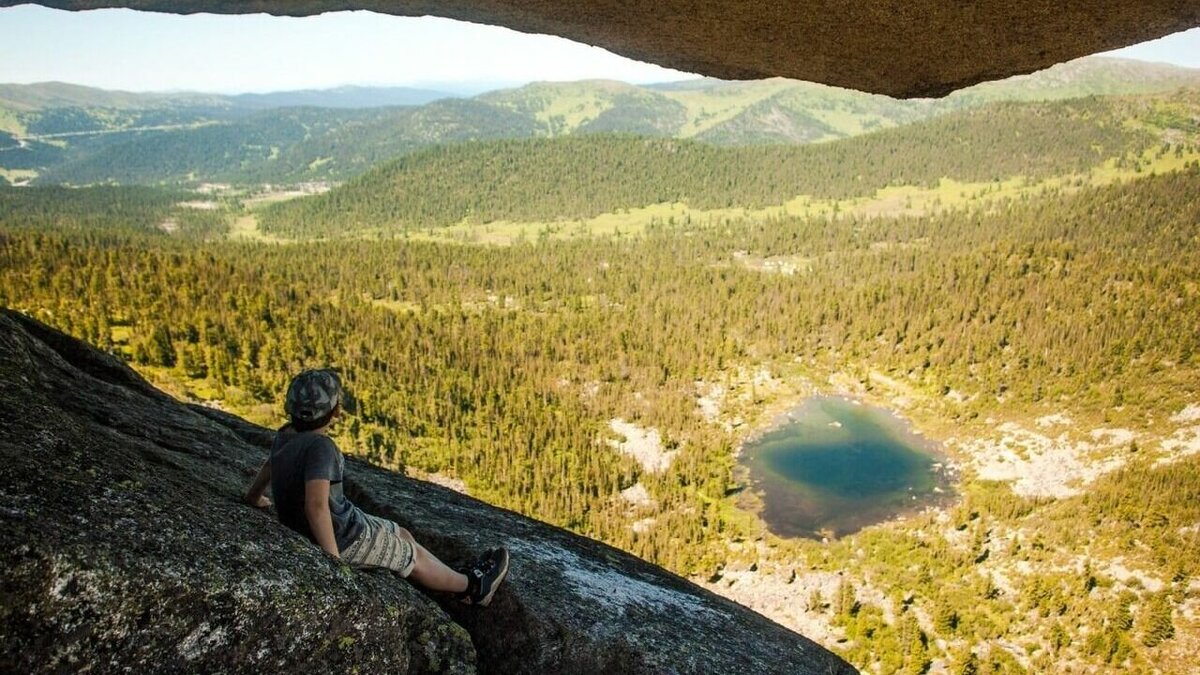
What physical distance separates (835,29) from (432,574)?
11.4 metres

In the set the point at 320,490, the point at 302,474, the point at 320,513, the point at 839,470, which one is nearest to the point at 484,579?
the point at 320,513

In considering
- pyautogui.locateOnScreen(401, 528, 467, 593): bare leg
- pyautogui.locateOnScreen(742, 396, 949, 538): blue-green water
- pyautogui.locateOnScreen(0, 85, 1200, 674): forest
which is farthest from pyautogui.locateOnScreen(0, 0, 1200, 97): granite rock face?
pyautogui.locateOnScreen(742, 396, 949, 538): blue-green water

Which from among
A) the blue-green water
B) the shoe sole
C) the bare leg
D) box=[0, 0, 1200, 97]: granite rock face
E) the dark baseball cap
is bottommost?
the blue-green water

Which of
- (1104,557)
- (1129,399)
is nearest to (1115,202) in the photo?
(1129,399)

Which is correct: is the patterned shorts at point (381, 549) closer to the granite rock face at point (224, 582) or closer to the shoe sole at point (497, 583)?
the granite rock face at point (224, 582)

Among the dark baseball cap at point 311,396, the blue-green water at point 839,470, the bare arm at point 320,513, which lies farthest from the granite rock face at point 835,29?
the blue-green water at point 839,470

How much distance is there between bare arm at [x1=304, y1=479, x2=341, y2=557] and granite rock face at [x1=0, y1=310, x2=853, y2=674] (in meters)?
0.30

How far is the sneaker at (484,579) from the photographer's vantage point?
8.72 m

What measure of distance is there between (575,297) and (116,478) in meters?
139

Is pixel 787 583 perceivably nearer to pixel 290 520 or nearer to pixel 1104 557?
pixel 1104 557

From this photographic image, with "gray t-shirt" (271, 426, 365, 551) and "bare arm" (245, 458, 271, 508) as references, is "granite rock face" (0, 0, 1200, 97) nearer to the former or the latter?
"gray t-shirt" (271, 426, 365, 551)

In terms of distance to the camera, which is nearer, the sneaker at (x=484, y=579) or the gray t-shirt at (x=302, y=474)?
the gray t-shirt at (x=302, y=474)

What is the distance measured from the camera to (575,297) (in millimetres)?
144625

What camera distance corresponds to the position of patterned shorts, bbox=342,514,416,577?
7.50 metres
